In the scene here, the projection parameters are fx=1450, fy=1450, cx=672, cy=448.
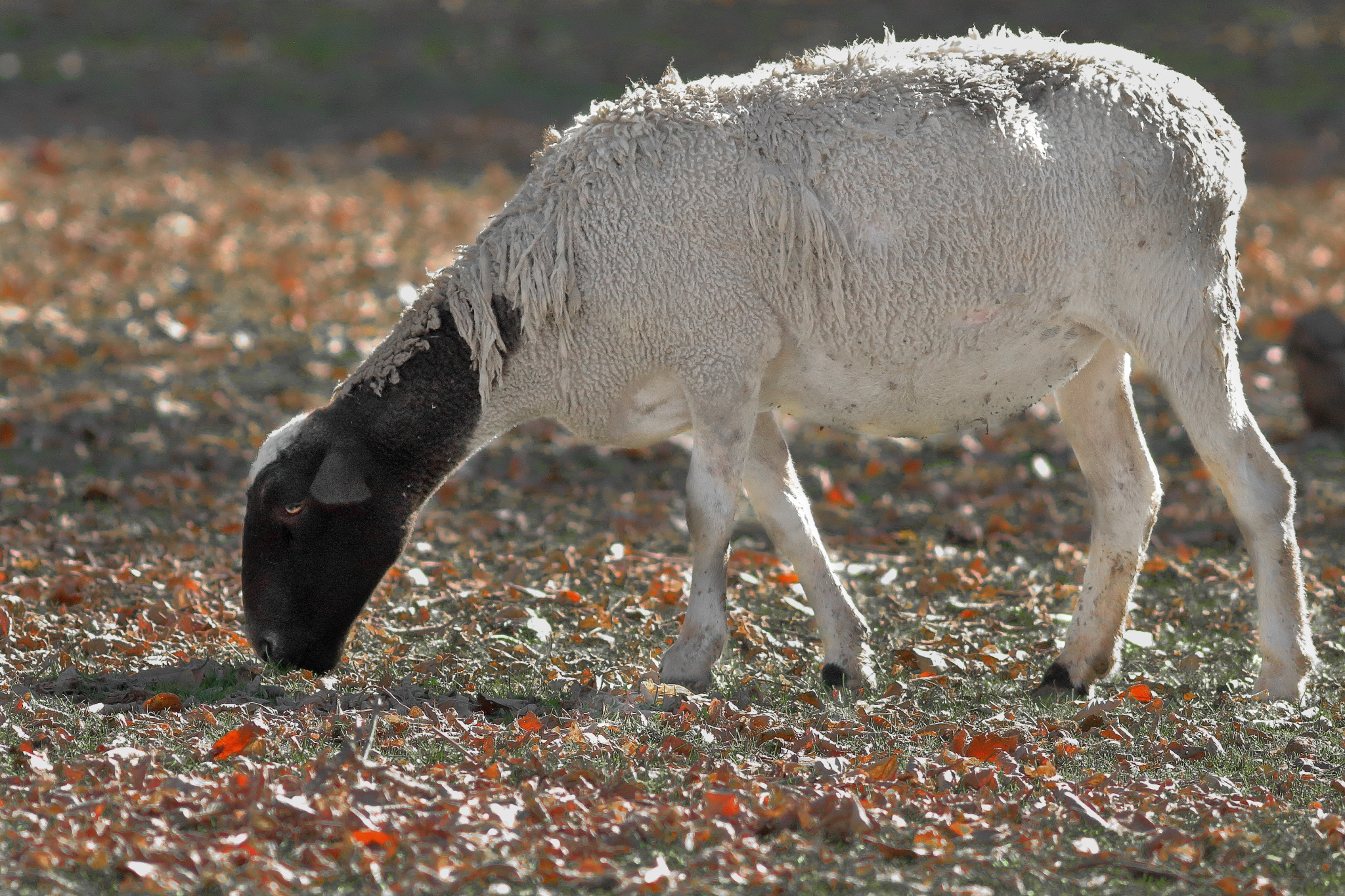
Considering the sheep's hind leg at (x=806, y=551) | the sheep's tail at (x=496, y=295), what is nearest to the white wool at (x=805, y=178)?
the sheep's tail at (x=496, y=295)

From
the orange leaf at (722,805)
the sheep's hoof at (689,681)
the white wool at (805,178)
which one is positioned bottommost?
the orange leaf at (722,805)

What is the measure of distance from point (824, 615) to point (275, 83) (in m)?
18.0

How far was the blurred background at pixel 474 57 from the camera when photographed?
20.0 metres

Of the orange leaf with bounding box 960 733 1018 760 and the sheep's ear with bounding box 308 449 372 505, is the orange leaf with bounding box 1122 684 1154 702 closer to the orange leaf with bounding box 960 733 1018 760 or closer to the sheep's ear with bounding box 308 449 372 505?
the orange leaf with bounding box 960 733 1018 760

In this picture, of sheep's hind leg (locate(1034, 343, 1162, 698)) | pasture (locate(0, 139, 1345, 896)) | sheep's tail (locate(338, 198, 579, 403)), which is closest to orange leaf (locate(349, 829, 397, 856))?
pasture (locate(0, 139, 1345, 896))

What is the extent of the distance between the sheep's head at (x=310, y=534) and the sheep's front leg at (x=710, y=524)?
118cm

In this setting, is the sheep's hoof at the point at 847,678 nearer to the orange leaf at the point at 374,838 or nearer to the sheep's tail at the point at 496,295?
the sheep's tail at the point at 496,295

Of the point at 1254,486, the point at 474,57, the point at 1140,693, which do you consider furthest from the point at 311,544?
the point at 474,57

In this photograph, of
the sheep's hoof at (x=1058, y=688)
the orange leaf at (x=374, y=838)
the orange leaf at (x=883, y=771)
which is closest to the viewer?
the orange leaf at (x=374, y=838)

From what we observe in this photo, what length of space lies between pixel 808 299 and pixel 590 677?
5.68 ft

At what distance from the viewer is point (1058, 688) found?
5918 millimetres

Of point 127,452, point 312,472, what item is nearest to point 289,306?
point 127,452

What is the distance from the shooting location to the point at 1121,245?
5539 mm

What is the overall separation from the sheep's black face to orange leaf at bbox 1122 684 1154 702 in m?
2.97
